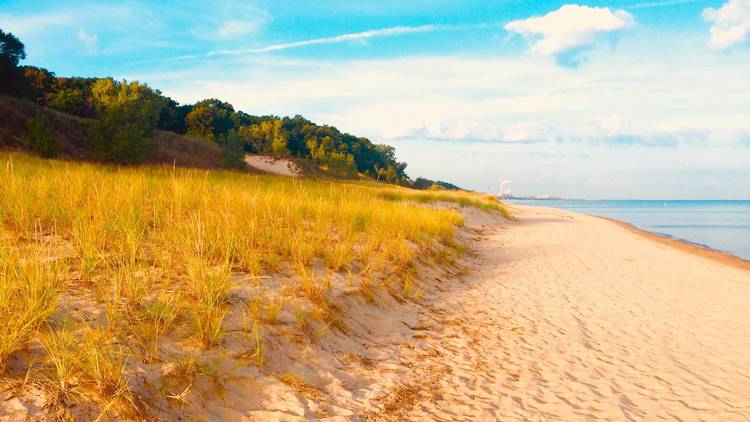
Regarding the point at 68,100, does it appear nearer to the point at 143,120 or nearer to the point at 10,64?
the point at 10,64

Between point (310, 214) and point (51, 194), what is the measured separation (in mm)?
4411

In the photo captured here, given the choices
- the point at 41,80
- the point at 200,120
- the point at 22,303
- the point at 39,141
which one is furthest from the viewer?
the point at 200,120

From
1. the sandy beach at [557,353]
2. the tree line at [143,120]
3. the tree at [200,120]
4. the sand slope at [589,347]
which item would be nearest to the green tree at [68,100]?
the tree line at [143,120]

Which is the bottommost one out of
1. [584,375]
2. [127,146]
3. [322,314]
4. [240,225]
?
[584,375]

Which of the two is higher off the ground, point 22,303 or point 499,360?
point 22,303

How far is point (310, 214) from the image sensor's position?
931cm

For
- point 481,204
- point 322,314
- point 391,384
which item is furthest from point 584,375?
point 481,204

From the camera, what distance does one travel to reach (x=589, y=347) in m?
5.77

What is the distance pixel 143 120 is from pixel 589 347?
36.5 m

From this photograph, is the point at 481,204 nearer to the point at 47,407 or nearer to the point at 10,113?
the point at 47,407

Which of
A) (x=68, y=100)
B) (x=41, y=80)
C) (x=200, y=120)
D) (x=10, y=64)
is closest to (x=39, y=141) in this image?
(x=10, y=64)

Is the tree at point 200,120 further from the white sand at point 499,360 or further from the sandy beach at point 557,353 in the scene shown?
the white sand at point 499,360

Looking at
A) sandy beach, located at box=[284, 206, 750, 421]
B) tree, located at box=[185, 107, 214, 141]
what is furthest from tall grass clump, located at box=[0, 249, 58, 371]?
tree, located at box=[185, 107, 214, 141]

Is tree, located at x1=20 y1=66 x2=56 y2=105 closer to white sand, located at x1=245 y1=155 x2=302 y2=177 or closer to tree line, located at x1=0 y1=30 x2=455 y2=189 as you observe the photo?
tree line, located at x1=0 y1=30 x2=455 y2=189
